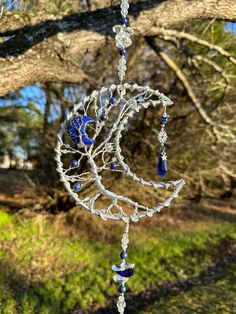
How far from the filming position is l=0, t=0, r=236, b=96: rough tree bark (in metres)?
4.54

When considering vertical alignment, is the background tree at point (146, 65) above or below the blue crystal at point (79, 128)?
above

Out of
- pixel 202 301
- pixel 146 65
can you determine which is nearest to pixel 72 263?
pixel 202 301

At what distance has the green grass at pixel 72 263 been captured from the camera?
6488 mm

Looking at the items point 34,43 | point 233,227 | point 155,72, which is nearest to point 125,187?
point 155,72

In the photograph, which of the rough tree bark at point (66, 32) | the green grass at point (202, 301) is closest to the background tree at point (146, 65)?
the rough tree bark at point (66, 32)

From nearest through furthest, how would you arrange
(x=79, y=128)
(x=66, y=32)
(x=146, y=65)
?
(x=79, y=128) → (x=66, y=32) → (x=146, y=65)

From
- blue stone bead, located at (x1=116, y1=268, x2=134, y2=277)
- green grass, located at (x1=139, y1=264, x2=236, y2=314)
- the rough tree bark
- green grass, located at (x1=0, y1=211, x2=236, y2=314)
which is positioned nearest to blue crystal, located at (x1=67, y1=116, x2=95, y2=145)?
blue stone bead, located at (x1=116, y1=268, x2=134, y2=277)

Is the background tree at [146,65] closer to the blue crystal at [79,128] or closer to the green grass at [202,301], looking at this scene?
the blue crystal at [79,128]

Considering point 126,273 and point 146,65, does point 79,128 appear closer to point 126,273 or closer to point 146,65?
point 126,273

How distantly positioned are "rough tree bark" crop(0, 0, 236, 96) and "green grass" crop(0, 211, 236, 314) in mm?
3211

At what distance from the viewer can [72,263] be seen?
25.0 ft

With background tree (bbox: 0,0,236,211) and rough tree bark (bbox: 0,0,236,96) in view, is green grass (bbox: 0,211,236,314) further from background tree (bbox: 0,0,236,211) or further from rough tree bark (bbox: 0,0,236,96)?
rough tree bark (bbox: 0,0,236,96)

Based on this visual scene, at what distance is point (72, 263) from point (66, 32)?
14.1ft

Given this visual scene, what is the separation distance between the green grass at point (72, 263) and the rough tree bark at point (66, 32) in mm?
3211
